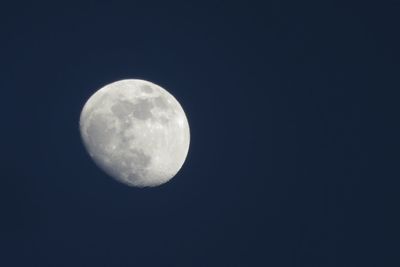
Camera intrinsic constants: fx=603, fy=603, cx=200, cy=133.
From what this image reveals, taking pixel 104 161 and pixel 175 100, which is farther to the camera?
pixel 175 100

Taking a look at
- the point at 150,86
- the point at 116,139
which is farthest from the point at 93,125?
the point at 150,86

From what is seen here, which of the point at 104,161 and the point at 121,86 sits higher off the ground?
the point at 121,86

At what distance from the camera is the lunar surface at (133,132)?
1862 cm

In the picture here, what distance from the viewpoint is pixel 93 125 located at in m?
18.9

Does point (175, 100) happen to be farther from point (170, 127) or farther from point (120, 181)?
point (120, 181)

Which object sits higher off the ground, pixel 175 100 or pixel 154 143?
pixel 175 100

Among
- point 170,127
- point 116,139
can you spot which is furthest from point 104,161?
point 170,127

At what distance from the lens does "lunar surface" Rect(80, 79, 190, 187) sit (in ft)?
61.1

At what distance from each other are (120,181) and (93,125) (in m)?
2.03

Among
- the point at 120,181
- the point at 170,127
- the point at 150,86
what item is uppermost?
the point at 150,86

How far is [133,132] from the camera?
1847cm

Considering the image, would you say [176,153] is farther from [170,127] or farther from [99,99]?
[99,99]

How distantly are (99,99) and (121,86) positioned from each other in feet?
2.69

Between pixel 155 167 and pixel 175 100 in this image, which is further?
pixel 175 100
